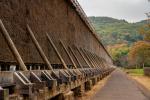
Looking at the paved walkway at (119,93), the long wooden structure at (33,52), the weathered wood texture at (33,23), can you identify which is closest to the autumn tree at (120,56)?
the paved walkway at (119,93)

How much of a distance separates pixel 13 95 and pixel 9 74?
570 mm

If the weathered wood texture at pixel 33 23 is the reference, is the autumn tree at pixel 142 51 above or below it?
above

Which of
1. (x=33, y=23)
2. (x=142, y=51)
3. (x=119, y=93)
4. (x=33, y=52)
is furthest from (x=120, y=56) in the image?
(x=33, y=52)

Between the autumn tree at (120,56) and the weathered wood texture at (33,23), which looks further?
the autumn tree at (120,56)

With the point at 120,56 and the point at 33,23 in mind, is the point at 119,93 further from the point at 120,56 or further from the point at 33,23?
the point at 120,56

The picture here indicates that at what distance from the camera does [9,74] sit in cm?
848

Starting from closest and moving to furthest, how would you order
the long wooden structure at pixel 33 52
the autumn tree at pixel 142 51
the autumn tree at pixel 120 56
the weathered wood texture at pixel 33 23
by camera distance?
1. the long wooden structure at pixel 33 52
2. the weathered wood texture at pixel 33 23
3. the autumn tree at pixel 142 51
4. the autumn tree at pixel 120 56

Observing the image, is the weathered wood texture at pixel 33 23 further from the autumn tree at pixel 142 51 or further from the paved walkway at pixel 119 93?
the autumn tree at pixel 142 51

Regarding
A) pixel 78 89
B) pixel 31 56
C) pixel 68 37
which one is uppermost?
pixel 68 37

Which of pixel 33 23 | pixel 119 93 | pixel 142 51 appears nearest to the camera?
pixel 33 23

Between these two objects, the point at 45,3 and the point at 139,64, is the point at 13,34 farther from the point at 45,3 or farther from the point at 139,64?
the point at 139,64

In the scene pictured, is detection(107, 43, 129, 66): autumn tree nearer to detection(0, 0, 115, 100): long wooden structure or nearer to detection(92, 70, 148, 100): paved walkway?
detection(92, 70, 148, 100): paved walkway

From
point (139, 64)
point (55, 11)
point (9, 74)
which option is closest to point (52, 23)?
point (55, 11)

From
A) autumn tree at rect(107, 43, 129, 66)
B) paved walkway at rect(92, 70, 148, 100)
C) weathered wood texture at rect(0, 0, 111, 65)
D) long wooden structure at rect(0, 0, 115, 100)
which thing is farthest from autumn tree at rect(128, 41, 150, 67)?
autumn tree at rect(107, 43, 129, 66)
